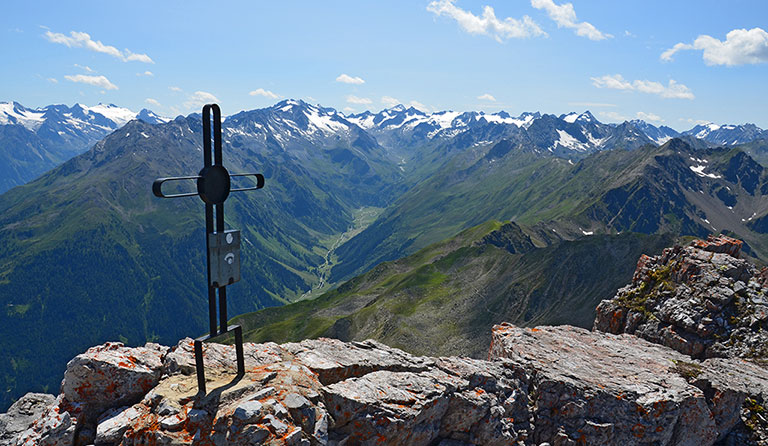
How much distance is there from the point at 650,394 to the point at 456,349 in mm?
109368

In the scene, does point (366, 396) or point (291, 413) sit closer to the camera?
point (291, 413)

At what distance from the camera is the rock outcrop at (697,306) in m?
26.6

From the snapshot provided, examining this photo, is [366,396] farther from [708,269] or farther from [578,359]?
[708,269]

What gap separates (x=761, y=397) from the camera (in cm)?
2128

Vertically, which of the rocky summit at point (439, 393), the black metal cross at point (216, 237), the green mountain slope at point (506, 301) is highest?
the black metal cross at point (216, 237)

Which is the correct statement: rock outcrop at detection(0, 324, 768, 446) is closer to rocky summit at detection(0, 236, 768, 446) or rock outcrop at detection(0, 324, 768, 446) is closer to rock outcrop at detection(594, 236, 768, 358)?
rocky summit at detection(0, 236, 768, 446)

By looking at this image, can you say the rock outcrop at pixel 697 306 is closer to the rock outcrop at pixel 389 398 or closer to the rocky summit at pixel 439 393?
the rocky summit at pixel 439 393

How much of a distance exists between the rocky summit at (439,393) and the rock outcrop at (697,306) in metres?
0.12

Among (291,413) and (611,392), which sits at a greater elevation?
(291,413)

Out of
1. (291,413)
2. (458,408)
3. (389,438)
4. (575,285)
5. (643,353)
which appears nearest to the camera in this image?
(291,413)

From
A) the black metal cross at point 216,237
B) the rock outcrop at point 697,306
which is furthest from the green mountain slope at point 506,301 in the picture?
the black metal cross at point 216,237

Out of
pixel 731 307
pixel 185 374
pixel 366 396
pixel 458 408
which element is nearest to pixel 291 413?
pixel 366 396

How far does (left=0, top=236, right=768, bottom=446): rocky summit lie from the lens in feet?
47.7

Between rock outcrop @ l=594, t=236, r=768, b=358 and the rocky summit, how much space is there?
0.40 feet
